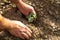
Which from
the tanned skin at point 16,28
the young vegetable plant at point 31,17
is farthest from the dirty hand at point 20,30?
the young vegetable plant at point 31,17

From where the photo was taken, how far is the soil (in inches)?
86.8

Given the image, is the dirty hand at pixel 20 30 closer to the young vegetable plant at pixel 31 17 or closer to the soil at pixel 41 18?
the soil at pixel 41 18

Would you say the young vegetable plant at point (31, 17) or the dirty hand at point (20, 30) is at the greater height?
the young vegetable plant at point (31, 17)

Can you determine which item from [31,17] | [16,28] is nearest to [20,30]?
[16,28]

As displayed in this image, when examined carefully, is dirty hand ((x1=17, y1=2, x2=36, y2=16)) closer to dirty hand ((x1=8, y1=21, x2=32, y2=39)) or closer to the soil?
the soil

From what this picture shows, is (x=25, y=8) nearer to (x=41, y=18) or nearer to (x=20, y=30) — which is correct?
(x=41, y=18)

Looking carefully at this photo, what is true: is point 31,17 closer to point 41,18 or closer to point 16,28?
point 41,18

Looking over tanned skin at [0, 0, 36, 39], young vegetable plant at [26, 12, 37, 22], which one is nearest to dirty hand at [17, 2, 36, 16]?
young vegetable plant at [26, 12, 37, 22]

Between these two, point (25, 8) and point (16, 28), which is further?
point (25, 8)

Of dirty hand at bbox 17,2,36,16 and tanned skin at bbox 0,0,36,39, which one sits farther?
dirty hand at bbox 17,2,36,16

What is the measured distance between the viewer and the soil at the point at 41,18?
221 cm

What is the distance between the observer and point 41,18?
236 centimetres

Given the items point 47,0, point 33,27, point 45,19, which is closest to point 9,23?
point 33,27

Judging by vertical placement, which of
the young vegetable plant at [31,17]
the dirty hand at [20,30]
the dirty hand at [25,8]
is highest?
the dirty hand at [25,8]
